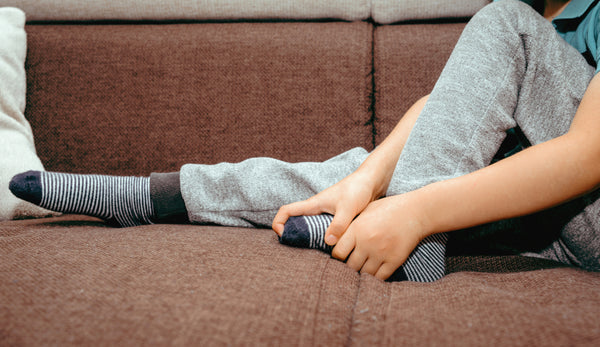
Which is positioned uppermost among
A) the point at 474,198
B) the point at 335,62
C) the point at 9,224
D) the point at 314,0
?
the point at 314,0

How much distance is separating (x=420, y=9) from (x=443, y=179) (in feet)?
2.21

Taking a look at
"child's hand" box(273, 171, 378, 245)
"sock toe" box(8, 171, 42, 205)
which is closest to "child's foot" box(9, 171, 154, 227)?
"sock toe" box(8, 171, 42, 205)

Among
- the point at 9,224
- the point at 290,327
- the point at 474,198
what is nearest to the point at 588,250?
the point at 474,198

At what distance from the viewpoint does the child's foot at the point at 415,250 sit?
19.6 inches

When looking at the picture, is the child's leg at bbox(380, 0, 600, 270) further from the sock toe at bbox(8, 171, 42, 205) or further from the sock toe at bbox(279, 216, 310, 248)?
the sock toe at bbox(8, 171, 42, 205)

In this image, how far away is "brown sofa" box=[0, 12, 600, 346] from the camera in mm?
321

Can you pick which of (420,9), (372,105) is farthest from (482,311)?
(420,9)

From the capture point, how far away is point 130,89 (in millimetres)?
895

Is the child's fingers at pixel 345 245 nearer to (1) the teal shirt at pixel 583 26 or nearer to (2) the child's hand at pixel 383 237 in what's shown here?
(2) the child's hand at pixel 383 237

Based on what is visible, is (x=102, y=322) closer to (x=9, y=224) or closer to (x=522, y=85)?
(x=9, y=224)

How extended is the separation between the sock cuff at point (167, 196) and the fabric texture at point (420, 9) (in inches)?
28.7

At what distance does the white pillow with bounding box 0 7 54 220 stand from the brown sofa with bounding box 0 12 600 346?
34 millimetres

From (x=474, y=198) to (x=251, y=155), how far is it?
0.55 metres

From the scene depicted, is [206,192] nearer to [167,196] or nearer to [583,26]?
[167,196]
